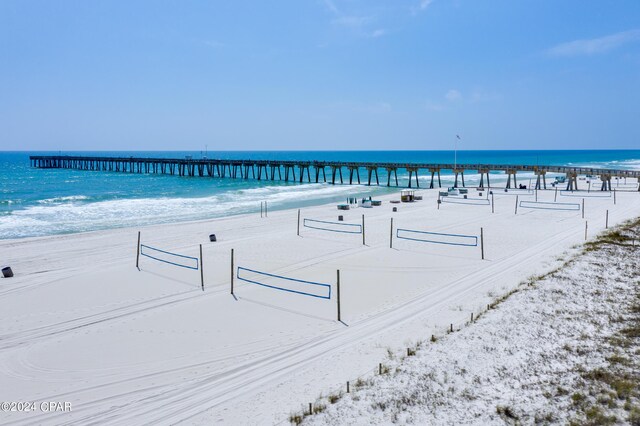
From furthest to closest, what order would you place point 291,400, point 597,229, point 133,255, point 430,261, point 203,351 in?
point 597,229
point 133,255
point 430,261
point 203,351
point 291,400

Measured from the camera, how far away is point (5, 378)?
26.3ft

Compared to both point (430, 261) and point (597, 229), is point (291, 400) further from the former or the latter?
point (597, 229)

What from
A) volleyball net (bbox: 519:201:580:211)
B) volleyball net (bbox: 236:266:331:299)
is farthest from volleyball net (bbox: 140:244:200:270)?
volleyball net (bbox: 519:201:580:211)

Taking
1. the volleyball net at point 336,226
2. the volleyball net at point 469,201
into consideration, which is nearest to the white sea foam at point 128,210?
the volleyball net at point 336,226

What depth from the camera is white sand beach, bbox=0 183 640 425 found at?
744 centimetres

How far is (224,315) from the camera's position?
10977 millimetres

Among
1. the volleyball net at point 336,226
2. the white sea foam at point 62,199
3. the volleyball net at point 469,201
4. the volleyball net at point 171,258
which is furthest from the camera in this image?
the white sea foam at point 62,199

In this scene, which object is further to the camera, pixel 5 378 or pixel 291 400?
pixel 5 378

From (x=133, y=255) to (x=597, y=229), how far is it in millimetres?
20526

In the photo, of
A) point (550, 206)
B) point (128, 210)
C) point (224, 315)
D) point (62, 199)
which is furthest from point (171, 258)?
point (62, 199)

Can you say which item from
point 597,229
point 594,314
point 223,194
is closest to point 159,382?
point 594,314

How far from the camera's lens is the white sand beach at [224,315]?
24.4 ft

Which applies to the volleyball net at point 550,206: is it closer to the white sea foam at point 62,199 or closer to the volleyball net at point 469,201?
the volleyball net at point 469,201

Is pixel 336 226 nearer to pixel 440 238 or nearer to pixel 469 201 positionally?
pixel 440 238
